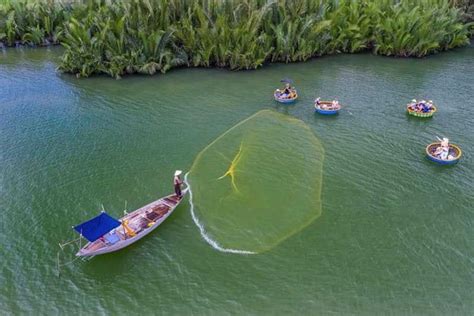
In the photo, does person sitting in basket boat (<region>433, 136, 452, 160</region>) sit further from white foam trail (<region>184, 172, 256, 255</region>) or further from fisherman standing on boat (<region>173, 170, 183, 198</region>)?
fisherman standing on boat (<region>173, 170, 183, 198</region>)

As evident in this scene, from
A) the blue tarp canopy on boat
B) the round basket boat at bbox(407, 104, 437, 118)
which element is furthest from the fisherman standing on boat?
the round basket boat at bbox(407, 104, 437, 118)

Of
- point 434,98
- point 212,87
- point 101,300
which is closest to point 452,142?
point 434,98

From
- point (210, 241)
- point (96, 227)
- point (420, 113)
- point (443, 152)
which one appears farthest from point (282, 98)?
point (96, 227)

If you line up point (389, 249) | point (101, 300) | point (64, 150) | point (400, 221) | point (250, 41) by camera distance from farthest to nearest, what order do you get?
point (250, 41) < point (64, 150) < point (400, 221) < point (389, 249) < point (101, 300)

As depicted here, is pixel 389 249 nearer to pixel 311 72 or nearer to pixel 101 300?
pixel 101 300

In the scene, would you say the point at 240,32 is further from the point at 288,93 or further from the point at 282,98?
the point at 282,98

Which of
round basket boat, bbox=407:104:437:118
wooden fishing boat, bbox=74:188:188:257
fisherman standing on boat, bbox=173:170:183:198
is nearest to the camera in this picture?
wooden fishing boat, bbox=74:188:188:257

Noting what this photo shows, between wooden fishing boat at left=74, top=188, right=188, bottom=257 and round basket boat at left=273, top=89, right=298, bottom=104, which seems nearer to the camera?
wooden fishing boat at left=74, top=188, right=188, bottom=257
